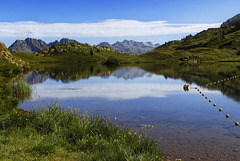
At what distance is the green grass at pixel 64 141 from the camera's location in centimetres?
1171

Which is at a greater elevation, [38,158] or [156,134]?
[38,158]

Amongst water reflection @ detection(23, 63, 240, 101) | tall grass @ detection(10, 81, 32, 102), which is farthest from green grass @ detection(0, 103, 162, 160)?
water reflection @ detection(23, 63, 240, 101)


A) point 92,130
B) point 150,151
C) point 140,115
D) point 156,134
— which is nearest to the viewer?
point 150,151

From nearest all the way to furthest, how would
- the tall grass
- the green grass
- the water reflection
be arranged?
1. the green grass
2. the tall grass
3. the water reflection

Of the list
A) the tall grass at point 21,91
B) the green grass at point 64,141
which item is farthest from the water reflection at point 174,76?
the green grass at point 64,141

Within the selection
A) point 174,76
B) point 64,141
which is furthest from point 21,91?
point 174,76

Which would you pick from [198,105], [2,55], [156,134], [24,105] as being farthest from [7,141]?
[2,55]

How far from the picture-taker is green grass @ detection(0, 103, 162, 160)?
38.4 ft

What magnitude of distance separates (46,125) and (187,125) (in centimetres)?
1487

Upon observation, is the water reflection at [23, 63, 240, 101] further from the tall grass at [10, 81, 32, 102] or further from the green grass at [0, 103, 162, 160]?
the green grass at [0, 103, 162, 160]

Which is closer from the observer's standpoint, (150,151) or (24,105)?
(150,151)

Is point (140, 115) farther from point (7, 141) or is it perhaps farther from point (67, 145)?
point (7, 141)

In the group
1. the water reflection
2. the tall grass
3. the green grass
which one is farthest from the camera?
the water reflection

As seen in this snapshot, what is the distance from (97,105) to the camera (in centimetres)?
3328
